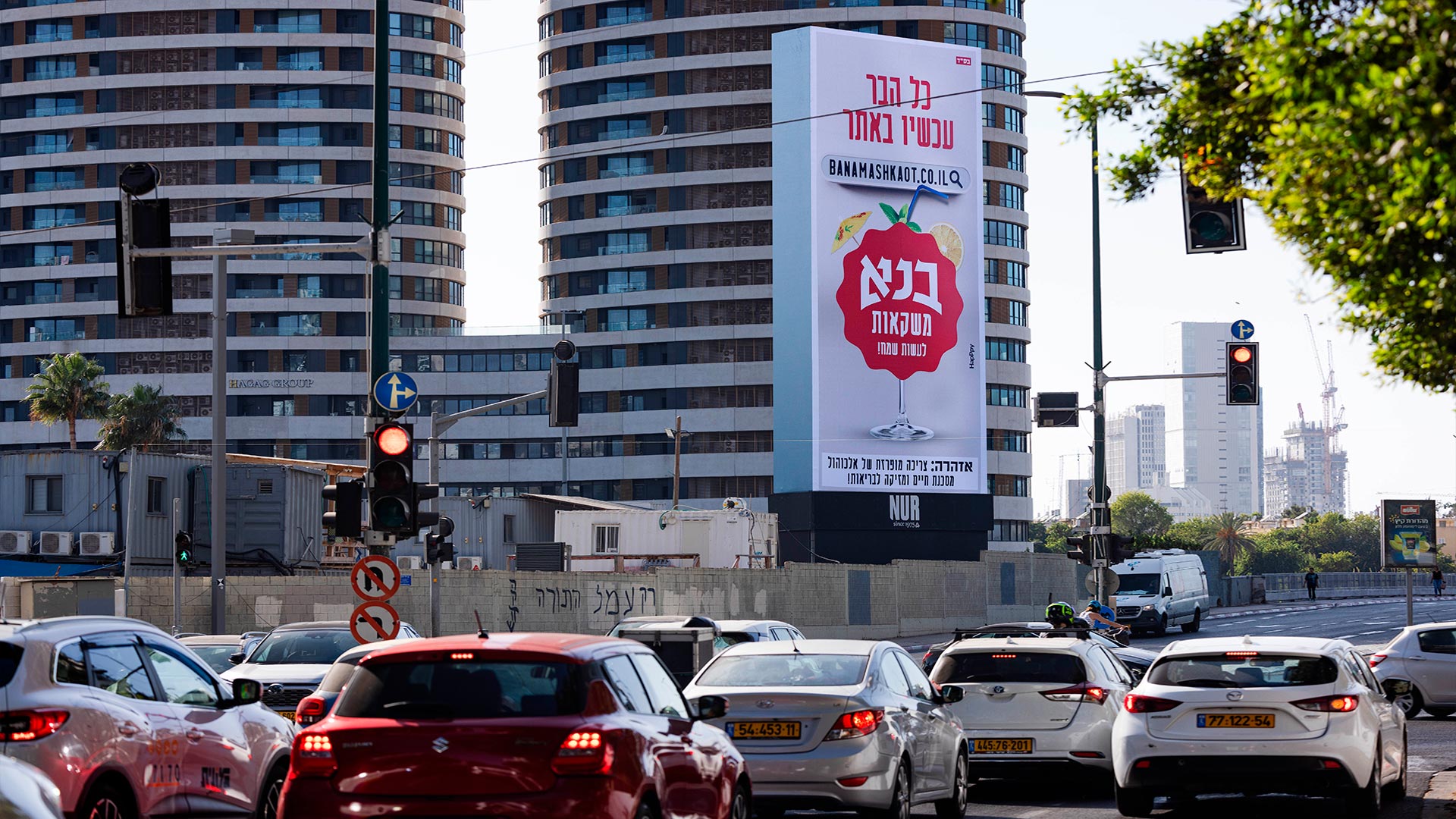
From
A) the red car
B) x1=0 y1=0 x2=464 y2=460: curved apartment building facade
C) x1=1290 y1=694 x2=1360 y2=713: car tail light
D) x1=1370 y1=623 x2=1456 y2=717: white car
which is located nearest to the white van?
x1=1370 y1=623 x2=1456 y2=717: white car

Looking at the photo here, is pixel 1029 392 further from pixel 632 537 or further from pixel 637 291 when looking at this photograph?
pixel 632 537

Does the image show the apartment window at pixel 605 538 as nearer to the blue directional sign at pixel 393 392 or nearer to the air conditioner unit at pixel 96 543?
the air conditioner unit at pixel 96 543

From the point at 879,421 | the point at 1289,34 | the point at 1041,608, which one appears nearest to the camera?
the point at 1289,34

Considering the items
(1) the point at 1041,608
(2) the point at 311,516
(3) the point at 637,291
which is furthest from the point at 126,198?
(3) the point at 637,291

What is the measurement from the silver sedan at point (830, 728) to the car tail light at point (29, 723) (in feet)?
13.4

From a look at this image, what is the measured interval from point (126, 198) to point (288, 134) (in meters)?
87.6

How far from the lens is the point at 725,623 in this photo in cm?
2116

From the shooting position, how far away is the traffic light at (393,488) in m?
16.4

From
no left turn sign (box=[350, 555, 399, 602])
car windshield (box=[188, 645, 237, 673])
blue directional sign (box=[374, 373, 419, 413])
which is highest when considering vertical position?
blue directional sign (box=[374, 373, 419, 413])

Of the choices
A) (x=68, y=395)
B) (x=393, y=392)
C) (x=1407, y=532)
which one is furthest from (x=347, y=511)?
(x=68, y=395)

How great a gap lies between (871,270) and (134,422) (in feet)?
116

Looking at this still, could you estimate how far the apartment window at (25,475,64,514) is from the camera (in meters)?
48.4

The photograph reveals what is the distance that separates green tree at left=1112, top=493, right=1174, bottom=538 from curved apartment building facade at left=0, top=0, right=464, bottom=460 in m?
85.4

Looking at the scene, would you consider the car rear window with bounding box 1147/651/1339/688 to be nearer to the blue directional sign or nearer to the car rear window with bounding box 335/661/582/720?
the car rear window with bounding box 335/661/582/720
